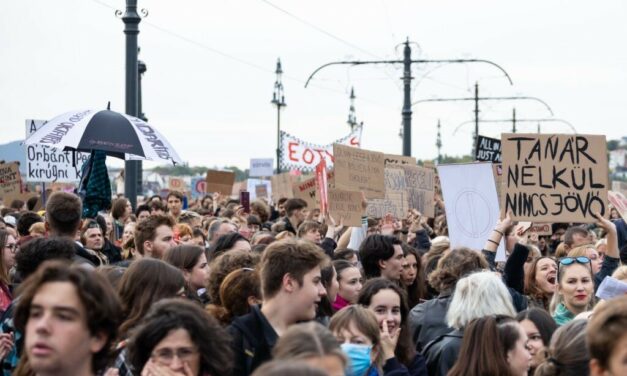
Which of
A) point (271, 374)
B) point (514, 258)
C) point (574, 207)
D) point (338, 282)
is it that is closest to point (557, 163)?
point (574, 207)

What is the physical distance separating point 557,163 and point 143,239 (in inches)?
146

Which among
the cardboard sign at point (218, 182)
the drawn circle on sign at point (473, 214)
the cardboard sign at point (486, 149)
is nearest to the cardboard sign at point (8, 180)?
the cardboard sign at point (218, 182)

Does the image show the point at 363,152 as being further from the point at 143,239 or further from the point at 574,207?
the point at 143,239

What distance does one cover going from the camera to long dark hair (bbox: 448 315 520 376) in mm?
5598

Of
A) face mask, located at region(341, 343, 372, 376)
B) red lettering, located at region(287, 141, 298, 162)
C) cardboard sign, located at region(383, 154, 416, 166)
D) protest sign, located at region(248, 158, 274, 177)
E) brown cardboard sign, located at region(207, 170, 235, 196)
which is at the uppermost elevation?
protest sign, located at region(248, 158, 274, 177)

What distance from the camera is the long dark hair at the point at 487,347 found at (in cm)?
560

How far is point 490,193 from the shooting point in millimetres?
11234

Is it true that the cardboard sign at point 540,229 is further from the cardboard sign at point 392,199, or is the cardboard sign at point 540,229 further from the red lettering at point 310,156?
the red lettering at point 310,156

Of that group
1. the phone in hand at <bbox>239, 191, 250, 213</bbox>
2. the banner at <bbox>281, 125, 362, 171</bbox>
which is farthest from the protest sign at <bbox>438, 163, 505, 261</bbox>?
the banner at <bbox>281, 125, 362, 171</bbox>

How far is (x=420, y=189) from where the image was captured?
52.9ft

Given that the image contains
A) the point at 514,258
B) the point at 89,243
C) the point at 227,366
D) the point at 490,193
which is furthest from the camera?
the point at 490,193

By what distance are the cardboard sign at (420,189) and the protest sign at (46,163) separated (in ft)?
14.6

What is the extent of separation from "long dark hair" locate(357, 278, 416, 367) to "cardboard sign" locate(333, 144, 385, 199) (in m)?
6.31

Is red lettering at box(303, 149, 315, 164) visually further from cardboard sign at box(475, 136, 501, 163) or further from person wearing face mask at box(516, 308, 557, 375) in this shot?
person wearing face mask at box(516, 308, 557, 375)
